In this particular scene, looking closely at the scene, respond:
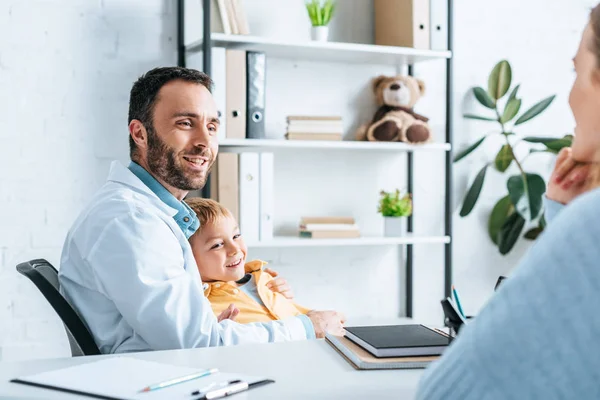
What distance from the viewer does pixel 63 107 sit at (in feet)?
9.33

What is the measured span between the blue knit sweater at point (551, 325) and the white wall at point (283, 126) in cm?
249

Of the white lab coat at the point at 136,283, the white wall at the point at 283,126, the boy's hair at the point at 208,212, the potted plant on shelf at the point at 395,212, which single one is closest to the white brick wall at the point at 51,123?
the white wall at the point at 283,126

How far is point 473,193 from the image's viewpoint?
3338 millimetres

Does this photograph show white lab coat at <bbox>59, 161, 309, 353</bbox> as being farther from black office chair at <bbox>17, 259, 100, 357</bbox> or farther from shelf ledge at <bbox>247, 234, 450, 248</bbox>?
shelf ledge at <bbox>247, 234, 450, 248</bbox>

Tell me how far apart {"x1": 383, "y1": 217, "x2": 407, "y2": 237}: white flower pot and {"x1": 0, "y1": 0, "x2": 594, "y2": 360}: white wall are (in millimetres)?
207

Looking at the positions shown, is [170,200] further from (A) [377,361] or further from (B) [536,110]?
(B) [536,110]

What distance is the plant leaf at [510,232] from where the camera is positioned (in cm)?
340

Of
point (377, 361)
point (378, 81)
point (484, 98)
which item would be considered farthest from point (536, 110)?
point (377, 361)

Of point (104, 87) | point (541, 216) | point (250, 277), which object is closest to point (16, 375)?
point (250, 277)

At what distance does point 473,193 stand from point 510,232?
275 mm

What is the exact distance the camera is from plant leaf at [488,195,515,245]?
3.46m

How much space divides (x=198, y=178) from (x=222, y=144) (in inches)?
35.7

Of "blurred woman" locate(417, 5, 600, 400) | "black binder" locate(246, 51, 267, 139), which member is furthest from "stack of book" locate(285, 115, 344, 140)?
"blurred woman" locate(417, 5, 600, 400)

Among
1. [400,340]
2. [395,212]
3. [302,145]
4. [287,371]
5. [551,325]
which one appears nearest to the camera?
[551,325]
